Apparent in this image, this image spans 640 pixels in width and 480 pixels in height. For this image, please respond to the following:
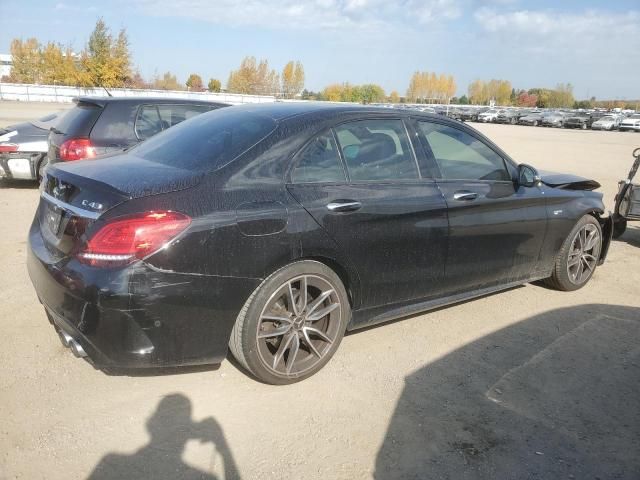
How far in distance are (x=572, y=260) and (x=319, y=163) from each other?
2.93 meters

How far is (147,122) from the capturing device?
6816mm

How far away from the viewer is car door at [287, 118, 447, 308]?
3205mm

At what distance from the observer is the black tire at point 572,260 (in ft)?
15.8

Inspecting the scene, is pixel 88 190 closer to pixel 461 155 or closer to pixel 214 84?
pixel 461 155

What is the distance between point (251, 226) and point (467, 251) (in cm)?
179

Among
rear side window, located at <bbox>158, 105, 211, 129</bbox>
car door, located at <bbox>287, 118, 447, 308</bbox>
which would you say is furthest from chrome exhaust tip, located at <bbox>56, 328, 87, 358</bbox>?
rear side window, located at <bbox>158, 105, 211, 129</bbox>

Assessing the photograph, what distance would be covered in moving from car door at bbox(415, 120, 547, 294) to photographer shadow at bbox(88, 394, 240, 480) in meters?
2.03

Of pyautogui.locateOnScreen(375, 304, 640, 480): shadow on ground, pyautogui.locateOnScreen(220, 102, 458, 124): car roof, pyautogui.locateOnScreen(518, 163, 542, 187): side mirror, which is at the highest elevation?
pyautogui.locateOnScreen(220, 102, 458, 124): car roof

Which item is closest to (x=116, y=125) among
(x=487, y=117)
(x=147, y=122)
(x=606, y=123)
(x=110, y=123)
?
(x=110, y=123)

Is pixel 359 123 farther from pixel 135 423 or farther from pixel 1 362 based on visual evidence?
pixel 1 362

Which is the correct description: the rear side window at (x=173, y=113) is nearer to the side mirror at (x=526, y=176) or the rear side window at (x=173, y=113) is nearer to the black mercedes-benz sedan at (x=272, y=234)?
the black mercedes-benz sedan at (x=272, y=234)

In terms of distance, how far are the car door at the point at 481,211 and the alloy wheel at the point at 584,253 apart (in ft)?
2.06

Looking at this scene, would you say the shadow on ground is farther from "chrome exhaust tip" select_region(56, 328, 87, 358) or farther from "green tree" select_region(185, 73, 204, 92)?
"green tree" select_region(185, 73, 204, 92)

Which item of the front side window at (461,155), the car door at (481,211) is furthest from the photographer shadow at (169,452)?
the front side window at (461,155)
